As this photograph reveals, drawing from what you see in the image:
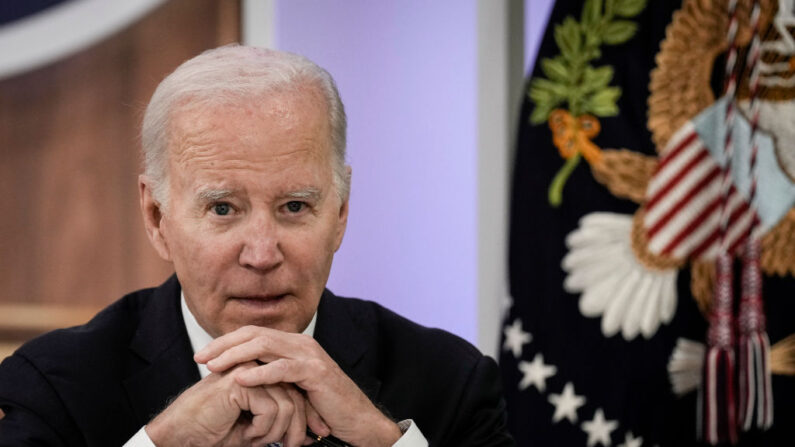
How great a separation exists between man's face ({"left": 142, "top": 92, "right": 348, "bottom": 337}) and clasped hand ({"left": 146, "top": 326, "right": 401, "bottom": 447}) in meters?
0.08

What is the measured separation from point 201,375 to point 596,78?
1.64 meters

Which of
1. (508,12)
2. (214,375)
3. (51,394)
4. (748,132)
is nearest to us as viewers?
(214,375)

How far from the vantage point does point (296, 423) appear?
5.26 ft

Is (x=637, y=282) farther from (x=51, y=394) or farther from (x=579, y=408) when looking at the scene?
(x=51, y=394)

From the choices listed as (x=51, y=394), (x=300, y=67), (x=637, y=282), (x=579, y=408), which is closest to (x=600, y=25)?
(x=637, y=282)

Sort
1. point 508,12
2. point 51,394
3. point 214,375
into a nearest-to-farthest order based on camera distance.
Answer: point 214,375, point 51,394, point 508,12

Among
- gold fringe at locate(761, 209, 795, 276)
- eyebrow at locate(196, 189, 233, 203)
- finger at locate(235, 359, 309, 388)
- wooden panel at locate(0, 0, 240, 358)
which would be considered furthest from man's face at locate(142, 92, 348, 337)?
gold fringe at locate(761, 209, 795, 276)

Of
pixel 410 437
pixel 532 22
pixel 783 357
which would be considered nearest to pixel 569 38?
pixel 532 22

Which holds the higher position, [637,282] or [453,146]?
[453,146]

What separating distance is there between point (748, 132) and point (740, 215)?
0.80ft

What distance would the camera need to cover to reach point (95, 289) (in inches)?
113

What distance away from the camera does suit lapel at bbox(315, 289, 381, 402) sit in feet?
6.10

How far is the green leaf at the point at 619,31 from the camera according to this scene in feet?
9.46

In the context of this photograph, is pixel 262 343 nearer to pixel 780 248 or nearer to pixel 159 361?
pixel 159 361
